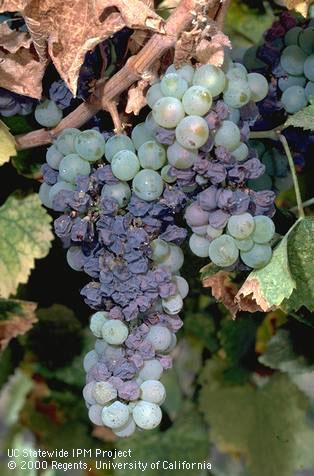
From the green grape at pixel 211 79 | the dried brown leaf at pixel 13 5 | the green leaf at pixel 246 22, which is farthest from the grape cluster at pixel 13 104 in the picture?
the green leaf at pixel 246 22

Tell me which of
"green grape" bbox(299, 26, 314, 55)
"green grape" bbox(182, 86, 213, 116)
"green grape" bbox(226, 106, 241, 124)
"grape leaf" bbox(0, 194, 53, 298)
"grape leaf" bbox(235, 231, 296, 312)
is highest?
"green grape" bbox(182, 86, 213, 116)

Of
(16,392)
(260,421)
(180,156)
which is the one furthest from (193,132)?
(16,392)

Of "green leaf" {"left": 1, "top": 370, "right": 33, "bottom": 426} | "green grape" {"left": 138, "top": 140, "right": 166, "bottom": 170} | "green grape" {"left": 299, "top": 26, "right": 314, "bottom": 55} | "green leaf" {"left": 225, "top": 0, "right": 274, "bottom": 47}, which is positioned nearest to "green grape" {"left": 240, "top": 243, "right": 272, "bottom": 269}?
"green grape" {"left": 138, "top": 140, "right": 166, "bottom": 170}

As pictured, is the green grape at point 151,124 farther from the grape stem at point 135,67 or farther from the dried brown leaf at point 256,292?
the dried brown leaf at point 256,292

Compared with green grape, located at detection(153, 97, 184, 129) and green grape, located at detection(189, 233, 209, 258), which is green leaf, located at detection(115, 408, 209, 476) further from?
green grape, located at detection(153, 97, 184, 129)

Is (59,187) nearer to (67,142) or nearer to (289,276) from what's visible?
(67,142)

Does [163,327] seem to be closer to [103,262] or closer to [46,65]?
[103,262]

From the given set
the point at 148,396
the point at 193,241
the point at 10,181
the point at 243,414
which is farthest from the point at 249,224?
the point at 243,414
